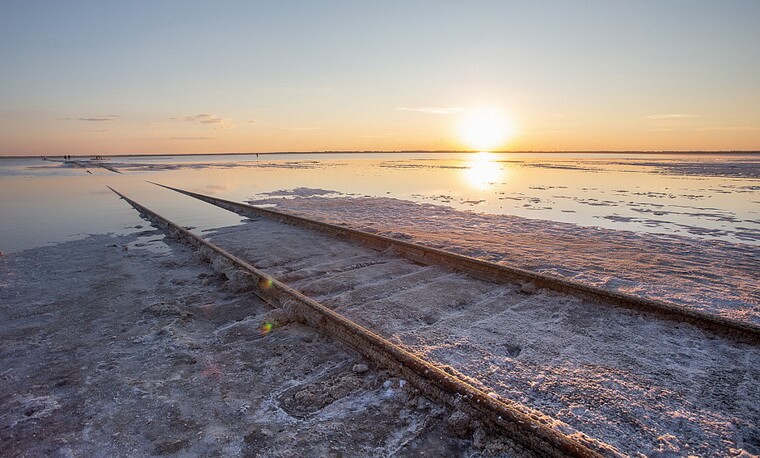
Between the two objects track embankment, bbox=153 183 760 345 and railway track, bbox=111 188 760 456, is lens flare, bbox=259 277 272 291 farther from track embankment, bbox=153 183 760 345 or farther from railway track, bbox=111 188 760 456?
track embankment, bbox=153 183 760 345

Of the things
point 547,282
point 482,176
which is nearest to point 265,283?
point 547,282

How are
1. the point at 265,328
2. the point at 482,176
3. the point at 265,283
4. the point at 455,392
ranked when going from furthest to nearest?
the point at 482,176 < the point at 265,283 < the point at 265,328 < the point at 455,392

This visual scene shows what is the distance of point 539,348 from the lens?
12.0 ft

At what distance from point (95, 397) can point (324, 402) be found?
173cm

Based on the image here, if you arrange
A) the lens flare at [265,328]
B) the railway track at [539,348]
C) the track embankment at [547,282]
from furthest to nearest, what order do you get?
1. the lens flare at [265,328]
2. the track embankment at [547,282]
3. the railway track at [539,348]

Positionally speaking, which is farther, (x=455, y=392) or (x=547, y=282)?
(x=547, y=282)

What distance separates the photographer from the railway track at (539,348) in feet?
8.45

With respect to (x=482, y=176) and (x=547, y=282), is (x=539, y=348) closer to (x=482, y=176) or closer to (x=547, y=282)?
(x=547, y=282)

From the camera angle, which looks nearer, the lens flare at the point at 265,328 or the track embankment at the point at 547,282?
the track embankment at the point at 547,282

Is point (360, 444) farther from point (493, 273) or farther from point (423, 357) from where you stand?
point (493, 273)

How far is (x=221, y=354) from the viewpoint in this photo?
147 inches

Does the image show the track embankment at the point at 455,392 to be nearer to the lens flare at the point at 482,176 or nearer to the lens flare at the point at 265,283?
the lens flare at the point at 265,283

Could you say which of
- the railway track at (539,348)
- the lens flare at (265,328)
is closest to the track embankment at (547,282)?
the railway track at (539,348)

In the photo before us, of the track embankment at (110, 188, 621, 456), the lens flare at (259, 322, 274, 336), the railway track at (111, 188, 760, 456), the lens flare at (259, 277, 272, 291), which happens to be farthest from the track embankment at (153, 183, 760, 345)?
the lens flare at (259, 322, 274, 336)
